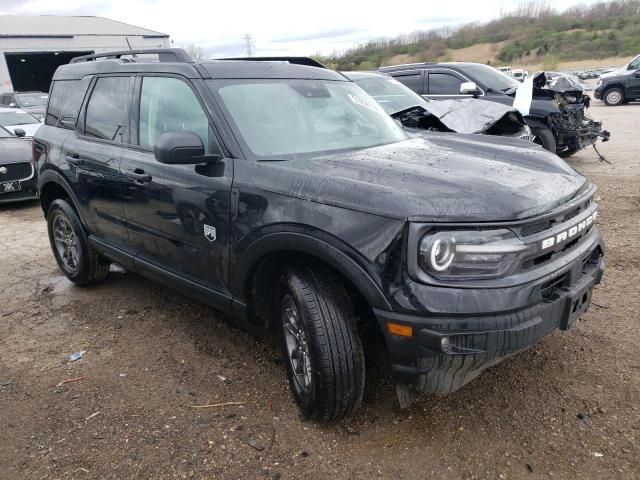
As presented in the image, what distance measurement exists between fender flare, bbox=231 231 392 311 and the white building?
3188cm

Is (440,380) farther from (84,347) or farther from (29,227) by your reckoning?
(29,227)

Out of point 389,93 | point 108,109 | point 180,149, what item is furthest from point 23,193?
point 180,149

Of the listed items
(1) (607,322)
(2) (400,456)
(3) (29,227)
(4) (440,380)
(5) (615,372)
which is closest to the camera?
(4) (440,380)

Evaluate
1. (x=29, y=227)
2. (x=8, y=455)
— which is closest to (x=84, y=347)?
(x=8, y=455)

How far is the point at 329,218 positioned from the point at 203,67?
1490mm

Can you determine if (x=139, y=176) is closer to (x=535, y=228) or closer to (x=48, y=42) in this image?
(x=535, y=228)

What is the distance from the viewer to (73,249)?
476 centimetres

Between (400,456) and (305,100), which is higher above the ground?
(305,100)

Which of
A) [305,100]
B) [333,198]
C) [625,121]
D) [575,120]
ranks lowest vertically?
[625,121]

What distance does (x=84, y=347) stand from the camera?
3.73 metres

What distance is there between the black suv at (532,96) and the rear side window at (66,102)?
5.47 m

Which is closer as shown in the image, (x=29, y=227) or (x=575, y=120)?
(x=29, y=227)

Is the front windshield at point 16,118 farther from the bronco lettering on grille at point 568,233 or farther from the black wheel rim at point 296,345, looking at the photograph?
the bronco lettering on grille at point 568,233

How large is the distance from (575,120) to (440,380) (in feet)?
25.1
